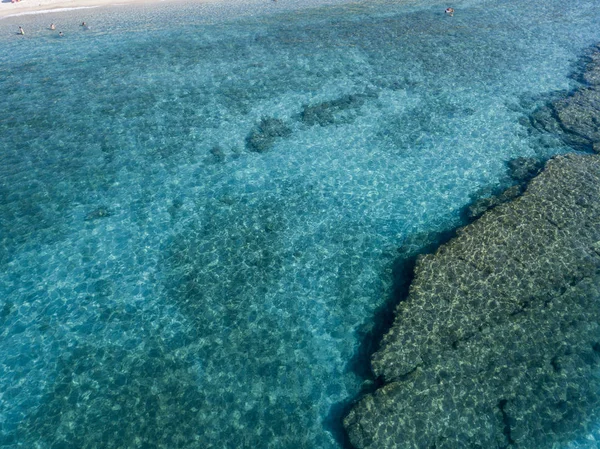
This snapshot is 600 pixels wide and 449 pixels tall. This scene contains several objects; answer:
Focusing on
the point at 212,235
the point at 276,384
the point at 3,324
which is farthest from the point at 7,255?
the point at 276,384

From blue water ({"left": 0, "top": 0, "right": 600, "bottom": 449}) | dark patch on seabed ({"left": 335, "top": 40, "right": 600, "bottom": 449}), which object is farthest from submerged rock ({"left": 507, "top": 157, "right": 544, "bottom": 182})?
dark patch on seabed ({"left": 335, "top": 40, "right": 600, "bottom": 449})

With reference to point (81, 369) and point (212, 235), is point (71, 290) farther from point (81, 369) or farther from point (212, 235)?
point (212, 235)

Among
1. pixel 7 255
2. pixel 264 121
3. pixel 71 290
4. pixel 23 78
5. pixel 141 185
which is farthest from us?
pixel 23 78

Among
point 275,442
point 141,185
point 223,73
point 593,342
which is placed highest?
point 223,73

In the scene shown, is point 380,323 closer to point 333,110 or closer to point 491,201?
point 491,201

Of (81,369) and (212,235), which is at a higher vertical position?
(212,235)

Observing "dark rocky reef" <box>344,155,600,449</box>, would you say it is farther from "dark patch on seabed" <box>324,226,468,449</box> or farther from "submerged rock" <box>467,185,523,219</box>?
"submerged rock" <box>467,185,523,219</box>

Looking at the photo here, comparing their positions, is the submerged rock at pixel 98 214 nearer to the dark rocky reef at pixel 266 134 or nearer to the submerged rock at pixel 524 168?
the dark rocky reef at pixel 266 134
